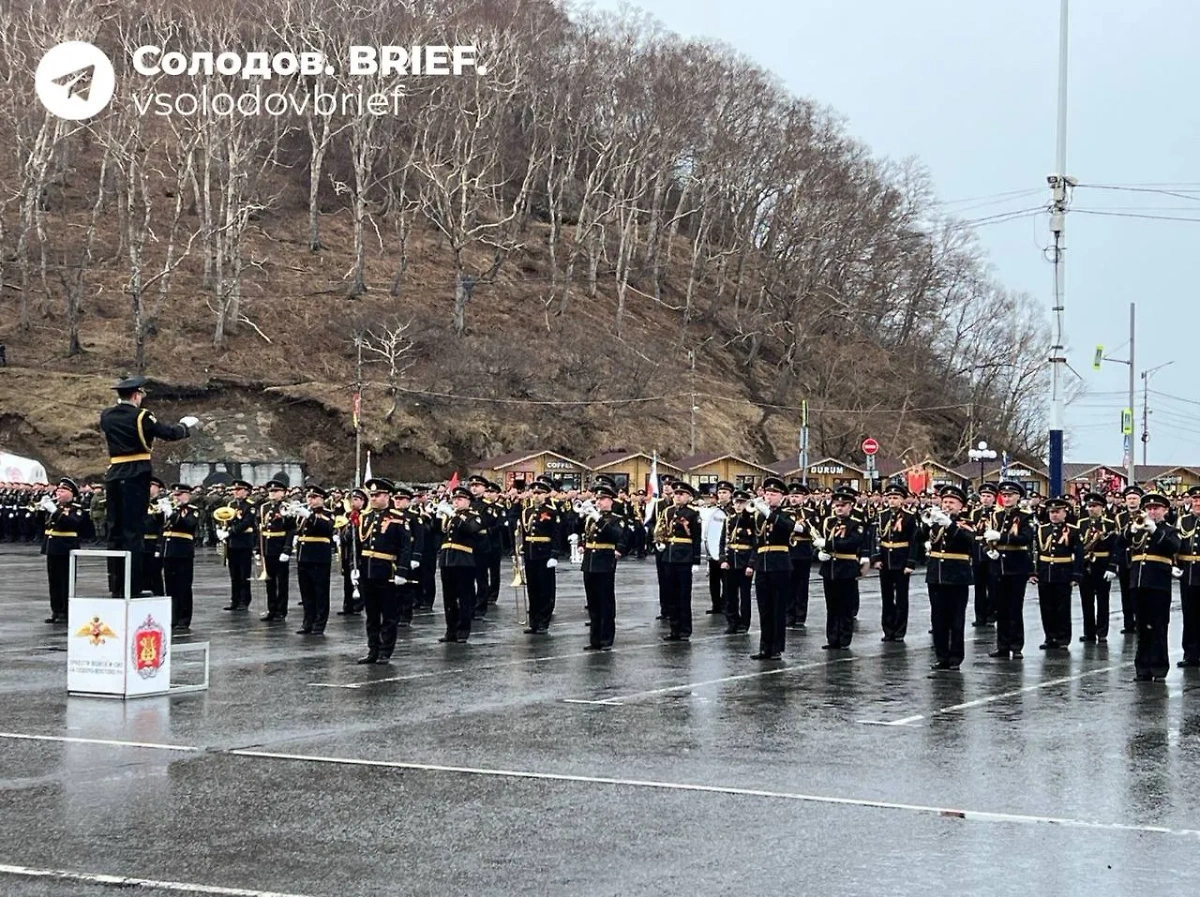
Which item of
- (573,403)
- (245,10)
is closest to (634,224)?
(573,403)

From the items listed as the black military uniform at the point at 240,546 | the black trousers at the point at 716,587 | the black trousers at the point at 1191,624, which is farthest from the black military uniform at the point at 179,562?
the black trousers at the point at 1191,624

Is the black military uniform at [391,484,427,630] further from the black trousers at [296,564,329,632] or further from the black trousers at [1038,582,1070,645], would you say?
the black trousers at [1038,582,1070,645]

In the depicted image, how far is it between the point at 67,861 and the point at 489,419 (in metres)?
53.6

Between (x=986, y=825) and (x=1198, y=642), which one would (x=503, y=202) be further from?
(x=986, y=825)

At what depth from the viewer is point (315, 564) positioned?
19.7 m

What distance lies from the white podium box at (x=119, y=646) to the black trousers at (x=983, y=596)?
40.0 feet

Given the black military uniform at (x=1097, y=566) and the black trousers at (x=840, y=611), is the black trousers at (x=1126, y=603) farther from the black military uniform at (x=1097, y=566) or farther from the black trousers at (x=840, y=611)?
the black trousers at (x=840, y=611)

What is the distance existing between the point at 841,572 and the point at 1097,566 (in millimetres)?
3555

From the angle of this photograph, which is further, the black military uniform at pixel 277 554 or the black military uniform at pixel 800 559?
the black military uniform at pixel 277 554

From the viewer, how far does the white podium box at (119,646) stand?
1322cm

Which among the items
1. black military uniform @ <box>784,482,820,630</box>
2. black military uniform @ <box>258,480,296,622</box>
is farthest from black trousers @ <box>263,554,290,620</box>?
black military uniform @ <box>784,482,820,630</box>

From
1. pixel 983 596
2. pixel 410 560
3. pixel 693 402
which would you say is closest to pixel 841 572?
pixel 983 596

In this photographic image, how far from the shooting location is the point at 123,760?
10398 millimetres

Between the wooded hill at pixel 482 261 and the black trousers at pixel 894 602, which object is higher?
the wooded hill at pixel 482 261
